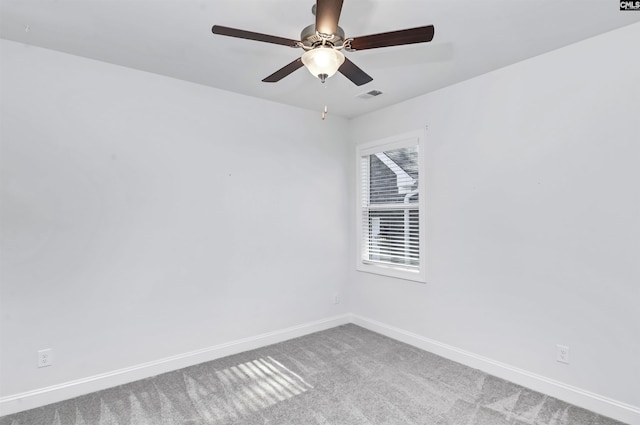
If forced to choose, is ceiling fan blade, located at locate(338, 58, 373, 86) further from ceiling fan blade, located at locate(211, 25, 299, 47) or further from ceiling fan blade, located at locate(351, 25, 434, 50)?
ceiling fan blade, located at locate(211, 25, 299, 47)

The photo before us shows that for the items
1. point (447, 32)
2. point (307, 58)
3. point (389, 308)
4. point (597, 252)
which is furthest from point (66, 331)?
point (597, 252)

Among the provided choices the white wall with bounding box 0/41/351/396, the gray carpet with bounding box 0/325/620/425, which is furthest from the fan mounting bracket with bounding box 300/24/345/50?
the gray carpet with bounding box 0/325/620/425

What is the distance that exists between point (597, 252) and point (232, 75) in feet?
10.5

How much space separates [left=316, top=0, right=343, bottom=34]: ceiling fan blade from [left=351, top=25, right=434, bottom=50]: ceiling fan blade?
0.55 feet

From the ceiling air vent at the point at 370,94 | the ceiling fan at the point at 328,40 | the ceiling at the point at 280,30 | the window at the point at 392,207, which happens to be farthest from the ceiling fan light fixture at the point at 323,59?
the window at the point at 392,207

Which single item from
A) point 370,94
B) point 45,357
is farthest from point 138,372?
point 370,94

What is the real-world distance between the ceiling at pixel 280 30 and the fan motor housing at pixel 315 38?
356 mm

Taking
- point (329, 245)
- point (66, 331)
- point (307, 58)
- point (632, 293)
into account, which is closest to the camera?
point (307, 58)

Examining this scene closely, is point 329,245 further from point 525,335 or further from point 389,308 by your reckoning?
point 525,335

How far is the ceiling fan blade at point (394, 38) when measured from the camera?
1.66m

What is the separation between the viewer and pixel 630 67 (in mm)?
2305

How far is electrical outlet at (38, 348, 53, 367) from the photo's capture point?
8.33 feet

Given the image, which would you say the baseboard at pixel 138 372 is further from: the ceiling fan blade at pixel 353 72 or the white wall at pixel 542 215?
the ceiling fan blade at pixel 353 72

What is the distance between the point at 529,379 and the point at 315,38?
295 cm
